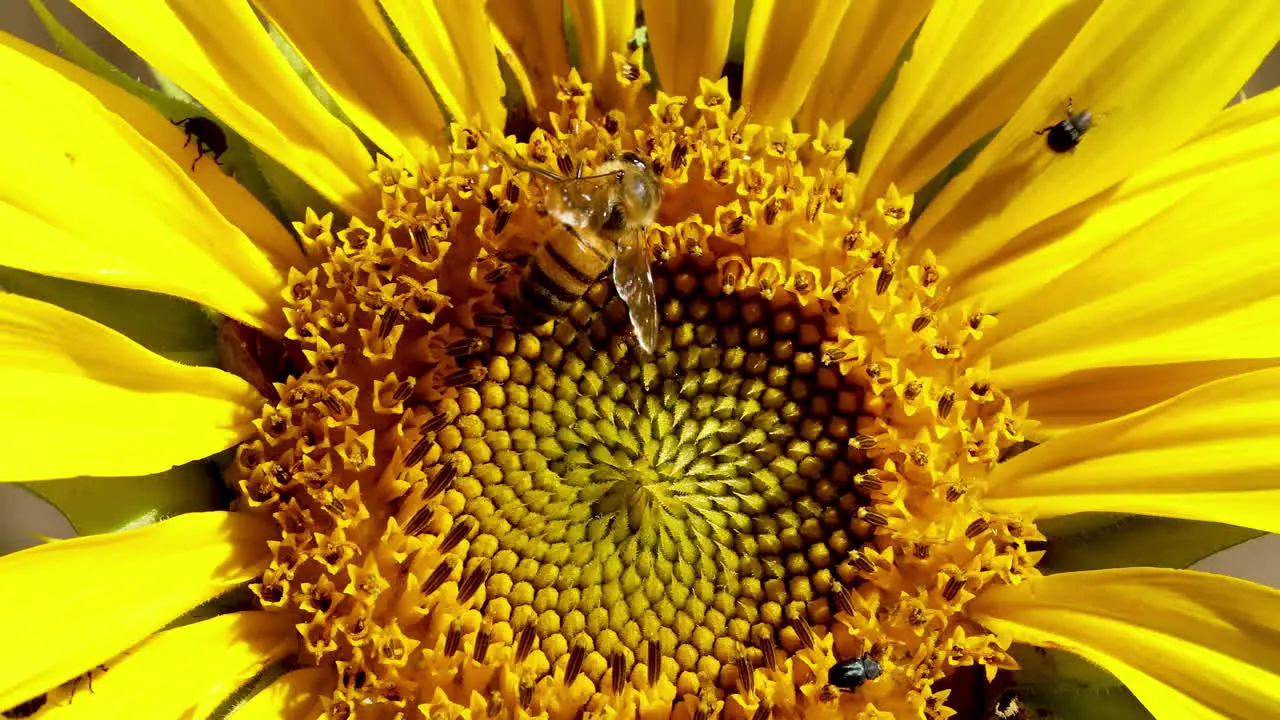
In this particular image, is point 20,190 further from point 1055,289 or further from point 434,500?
point 1055,289

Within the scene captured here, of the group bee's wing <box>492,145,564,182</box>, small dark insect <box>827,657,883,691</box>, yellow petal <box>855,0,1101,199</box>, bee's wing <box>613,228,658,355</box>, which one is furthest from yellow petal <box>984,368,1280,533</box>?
bee's wing <box>492,145,564,182</box>

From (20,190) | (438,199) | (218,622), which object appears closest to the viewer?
(20,190)

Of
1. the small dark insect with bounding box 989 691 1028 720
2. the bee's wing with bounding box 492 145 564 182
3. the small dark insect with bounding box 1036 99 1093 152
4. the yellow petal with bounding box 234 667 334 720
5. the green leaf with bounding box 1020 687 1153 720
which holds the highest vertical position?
the small dark insect with bounding box 1036 99 1093 152

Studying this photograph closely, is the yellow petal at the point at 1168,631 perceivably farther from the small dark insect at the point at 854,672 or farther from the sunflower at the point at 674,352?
the small dark insect at the point at 854,672

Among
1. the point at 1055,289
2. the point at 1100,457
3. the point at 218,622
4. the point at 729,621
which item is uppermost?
the point at 1055,289

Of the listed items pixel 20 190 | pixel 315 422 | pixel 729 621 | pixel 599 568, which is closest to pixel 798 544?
pixel 729 621

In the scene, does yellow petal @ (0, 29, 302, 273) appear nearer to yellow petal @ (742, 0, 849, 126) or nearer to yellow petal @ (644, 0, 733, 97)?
yellow petal @ (644, 0, 733, 97)
